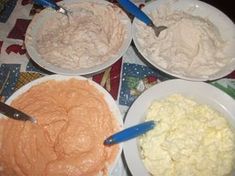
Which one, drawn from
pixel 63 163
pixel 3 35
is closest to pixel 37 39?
pixel 3 35

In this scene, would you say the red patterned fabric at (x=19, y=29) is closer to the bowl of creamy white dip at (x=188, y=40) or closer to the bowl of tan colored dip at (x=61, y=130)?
the bowl of tan colored dip at (x=61, y=130)

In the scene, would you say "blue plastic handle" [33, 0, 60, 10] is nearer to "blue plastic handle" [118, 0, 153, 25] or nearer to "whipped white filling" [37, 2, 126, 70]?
"whipped white filling" [37, 2, 126, 70]

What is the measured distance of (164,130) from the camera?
86 centimetres

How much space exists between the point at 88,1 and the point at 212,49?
0.54 meters

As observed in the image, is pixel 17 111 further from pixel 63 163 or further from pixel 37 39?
pixel 37 39

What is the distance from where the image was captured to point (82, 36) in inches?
43.0

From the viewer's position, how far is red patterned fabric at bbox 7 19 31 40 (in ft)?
3.88

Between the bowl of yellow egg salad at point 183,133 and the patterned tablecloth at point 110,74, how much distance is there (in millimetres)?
133

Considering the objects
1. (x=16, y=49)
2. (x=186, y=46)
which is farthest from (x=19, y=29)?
(x=186, y=46)

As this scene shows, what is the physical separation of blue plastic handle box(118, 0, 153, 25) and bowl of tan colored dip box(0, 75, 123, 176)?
34 cm

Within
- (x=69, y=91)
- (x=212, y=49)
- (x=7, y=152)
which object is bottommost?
(x=7, y=152)

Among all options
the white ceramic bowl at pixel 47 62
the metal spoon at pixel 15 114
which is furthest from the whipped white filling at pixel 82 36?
the metal spoon at pixel 15 114

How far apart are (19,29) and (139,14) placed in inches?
20.1

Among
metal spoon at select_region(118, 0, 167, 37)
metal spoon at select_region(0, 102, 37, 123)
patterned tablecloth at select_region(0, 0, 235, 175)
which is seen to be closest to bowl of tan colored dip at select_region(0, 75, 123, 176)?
metal spoon at select_region(0, 102, 37, 123)
